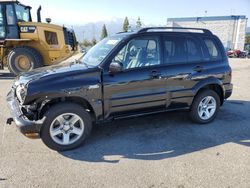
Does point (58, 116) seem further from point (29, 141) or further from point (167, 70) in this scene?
point (167, 70)

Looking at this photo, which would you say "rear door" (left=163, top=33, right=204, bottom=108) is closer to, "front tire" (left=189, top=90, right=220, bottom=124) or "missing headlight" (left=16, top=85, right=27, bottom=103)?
"front tire" (left=189, top=90, right=220, bottom=124)

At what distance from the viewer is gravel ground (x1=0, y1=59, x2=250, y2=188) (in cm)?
334

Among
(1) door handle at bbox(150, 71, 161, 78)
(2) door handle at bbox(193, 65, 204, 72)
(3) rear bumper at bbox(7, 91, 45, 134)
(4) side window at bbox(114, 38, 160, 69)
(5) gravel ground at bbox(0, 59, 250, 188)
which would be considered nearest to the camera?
(5) gravel ground at bbox(0, 59, 250, 188)

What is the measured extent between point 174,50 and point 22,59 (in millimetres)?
8154

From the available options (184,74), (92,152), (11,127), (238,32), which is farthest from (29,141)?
(238,32)

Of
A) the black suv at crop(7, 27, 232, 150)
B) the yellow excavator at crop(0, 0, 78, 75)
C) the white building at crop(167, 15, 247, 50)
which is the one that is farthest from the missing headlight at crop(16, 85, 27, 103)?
the white building at crop(167, 15, 247, 50)

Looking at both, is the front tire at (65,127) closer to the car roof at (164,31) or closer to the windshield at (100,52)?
the windshield at (100,52)

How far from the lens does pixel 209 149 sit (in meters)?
4.26

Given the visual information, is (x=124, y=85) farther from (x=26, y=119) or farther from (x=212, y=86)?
(x=212, y=86)

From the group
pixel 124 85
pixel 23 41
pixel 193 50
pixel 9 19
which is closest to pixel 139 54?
pixel 124 85

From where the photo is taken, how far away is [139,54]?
466 centimetres

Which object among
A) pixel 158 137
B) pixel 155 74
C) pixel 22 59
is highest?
pixel 155 74

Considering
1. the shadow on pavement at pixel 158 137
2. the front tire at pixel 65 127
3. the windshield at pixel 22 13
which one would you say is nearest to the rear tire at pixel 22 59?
the windshield at pixel 22 13

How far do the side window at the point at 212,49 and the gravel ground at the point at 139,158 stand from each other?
1445mm
